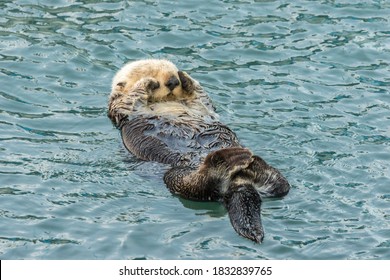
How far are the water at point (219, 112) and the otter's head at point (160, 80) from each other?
373mm

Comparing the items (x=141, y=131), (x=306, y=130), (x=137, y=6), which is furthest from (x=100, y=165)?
(x=137, y=6)

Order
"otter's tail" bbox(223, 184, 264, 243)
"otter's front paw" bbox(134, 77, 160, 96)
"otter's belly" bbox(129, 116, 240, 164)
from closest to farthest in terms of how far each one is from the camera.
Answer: "otter's tail" bbox(223, 184, 264, 243)
"otter's belly" bbox(129, 116, 240, 164)
"otter's front paw" bbox(134, 77, 160, 96)

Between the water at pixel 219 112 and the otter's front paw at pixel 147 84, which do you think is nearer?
the water at pixel 219 112

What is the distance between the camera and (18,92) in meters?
9.30

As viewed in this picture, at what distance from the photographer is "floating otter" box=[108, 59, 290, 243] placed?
7094 mm

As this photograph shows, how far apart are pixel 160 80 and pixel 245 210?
95.8 inches

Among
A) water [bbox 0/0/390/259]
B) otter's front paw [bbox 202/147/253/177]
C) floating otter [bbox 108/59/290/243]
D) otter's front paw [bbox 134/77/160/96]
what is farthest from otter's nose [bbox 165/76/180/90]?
otter's front paw [bbox 202/147/253/177]

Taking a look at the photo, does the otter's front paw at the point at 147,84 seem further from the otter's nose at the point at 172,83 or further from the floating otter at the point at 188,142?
the otter's nose at the point at 172,83

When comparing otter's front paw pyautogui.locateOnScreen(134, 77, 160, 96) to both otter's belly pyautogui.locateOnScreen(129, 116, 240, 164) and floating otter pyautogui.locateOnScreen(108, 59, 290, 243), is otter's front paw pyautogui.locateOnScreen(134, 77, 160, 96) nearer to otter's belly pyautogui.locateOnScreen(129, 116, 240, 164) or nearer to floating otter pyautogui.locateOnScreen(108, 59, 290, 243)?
floating otter pyautogui.locateOnScreen(108, 59, 290, 243)

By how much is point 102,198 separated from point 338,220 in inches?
67.0

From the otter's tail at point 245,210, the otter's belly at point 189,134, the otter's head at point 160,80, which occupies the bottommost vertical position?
the otter's tail at point 245,210

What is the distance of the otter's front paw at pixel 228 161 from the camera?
279 inches

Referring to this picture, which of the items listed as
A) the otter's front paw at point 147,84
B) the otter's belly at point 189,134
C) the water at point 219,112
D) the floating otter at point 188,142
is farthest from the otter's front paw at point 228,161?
the otter's front paw at point 147,84

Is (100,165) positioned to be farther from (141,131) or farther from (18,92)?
(18,92)
